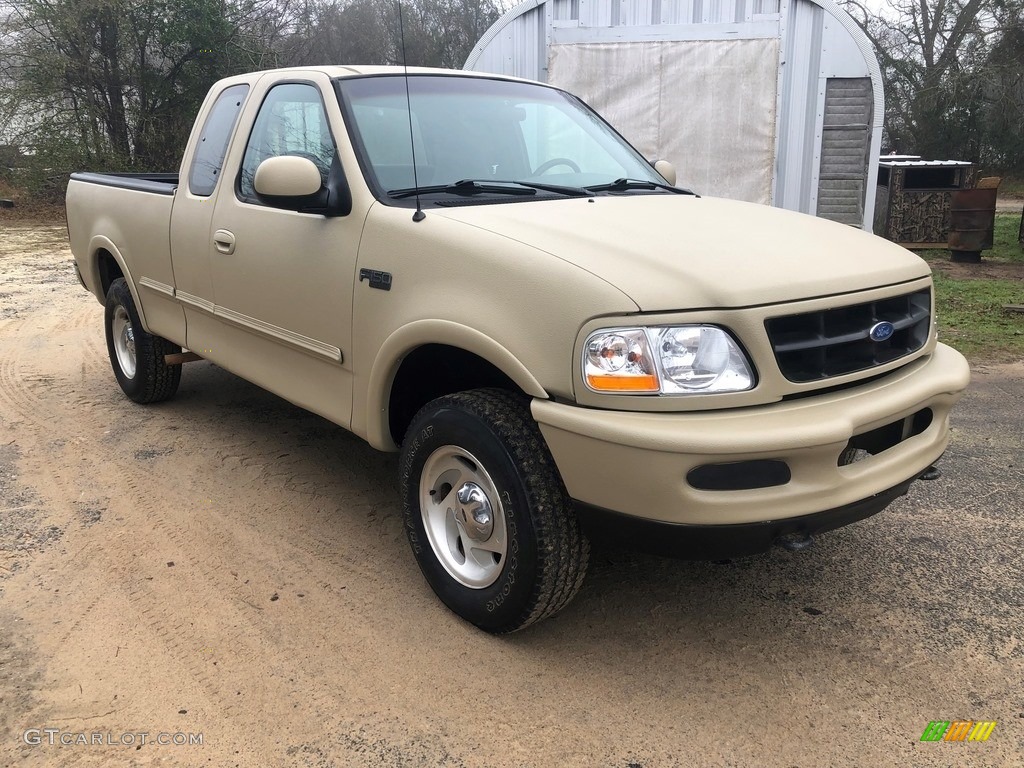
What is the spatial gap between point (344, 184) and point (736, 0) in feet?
25.7

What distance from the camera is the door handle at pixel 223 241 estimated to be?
399 centimetres

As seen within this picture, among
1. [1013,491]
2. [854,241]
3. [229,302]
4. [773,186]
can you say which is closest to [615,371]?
[854,241]

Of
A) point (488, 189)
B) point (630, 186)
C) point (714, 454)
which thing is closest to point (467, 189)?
point (488, 189)

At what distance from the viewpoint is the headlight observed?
2391mm

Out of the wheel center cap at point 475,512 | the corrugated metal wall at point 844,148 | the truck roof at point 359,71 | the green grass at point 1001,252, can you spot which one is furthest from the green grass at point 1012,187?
the wheel center cap at point 475,512

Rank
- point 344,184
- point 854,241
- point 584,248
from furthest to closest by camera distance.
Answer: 1. point 344,184
2. point 854,241
3. point 584,248

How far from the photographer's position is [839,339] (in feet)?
8.47

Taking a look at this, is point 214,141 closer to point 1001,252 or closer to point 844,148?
point 844,148

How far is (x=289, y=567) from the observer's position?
3.46 metres

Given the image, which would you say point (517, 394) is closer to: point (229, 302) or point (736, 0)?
point (229, 302)

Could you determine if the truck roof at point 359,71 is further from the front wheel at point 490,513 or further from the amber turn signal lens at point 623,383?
the amber turn signal lens at point 623,383

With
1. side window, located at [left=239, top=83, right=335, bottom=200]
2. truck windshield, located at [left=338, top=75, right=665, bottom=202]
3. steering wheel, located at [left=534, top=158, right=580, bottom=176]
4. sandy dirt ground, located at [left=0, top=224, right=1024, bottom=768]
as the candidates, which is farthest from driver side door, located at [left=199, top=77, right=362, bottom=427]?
steering wheel, located at [left=534, top=158, right=580, bottom=176]

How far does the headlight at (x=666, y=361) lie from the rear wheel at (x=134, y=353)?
12.3ft

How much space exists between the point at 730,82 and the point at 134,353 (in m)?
7.34
